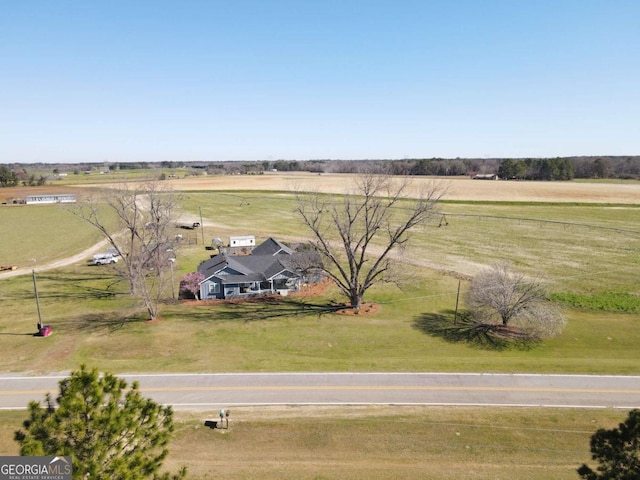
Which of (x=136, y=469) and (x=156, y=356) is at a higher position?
(x=136, y=469)

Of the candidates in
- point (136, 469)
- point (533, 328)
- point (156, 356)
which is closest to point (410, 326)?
point (533, 328)

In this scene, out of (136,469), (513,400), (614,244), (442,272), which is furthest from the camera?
(614,244)

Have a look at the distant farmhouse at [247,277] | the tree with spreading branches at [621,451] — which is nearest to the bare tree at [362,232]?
the distant farmhouse at [247,277]

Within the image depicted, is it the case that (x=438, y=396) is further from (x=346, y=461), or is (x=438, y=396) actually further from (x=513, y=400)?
(x=346, y=461)

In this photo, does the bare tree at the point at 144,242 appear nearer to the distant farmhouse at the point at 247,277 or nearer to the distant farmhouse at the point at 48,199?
the distant farmhouse at the point at 247,277

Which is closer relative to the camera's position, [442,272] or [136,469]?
[136,469]

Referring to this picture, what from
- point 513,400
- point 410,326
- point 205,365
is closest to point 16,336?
point 205,365

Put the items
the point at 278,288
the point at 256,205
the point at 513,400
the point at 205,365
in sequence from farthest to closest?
1. the point at 256,205
2. the point at 278,288
3. the point at 205,365
4. the point at 513,400
